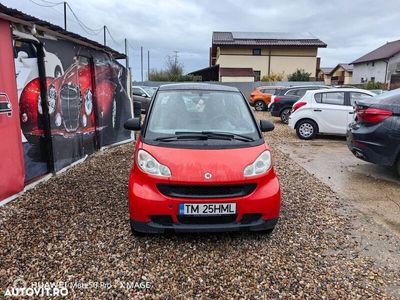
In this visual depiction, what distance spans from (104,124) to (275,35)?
34689mm

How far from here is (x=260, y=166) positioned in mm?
3580

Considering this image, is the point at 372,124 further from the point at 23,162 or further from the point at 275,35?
the point at 275,35

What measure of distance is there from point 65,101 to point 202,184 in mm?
4298

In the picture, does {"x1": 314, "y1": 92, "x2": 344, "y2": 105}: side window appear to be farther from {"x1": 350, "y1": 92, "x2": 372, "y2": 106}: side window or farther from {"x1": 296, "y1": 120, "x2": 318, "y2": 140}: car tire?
{"x1": 296, "y1": 120, "x2": 318, "y2": 140}: car tire

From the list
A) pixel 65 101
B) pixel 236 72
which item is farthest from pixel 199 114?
pixel 236 72

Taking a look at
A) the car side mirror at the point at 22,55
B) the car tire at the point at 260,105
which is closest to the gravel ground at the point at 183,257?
the car side mirror at the point at 22,55

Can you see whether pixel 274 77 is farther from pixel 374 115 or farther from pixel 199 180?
pixel 199 180

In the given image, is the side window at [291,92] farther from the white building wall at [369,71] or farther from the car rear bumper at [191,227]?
the white building wall at [369,71]

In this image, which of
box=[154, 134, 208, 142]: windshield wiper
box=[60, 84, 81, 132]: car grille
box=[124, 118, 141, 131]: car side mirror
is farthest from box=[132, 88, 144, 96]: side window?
box=[154, 134, 208, 142]: windshield wiper

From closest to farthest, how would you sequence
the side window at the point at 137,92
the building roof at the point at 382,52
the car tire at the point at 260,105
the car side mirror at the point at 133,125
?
the car side mirror at the point at 133,125, the side window at the point at 137,92, the car tire at the point at 260,105, the building roof at the point at 382,52

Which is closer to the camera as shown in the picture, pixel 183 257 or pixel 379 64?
pixel 183 257

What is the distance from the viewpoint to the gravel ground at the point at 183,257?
2.92 metres

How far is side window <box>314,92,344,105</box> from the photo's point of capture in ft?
33.7

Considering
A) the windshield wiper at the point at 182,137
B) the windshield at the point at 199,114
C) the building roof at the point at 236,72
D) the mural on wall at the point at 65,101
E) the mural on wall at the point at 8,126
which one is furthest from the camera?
the building roof at the point at 236,72
